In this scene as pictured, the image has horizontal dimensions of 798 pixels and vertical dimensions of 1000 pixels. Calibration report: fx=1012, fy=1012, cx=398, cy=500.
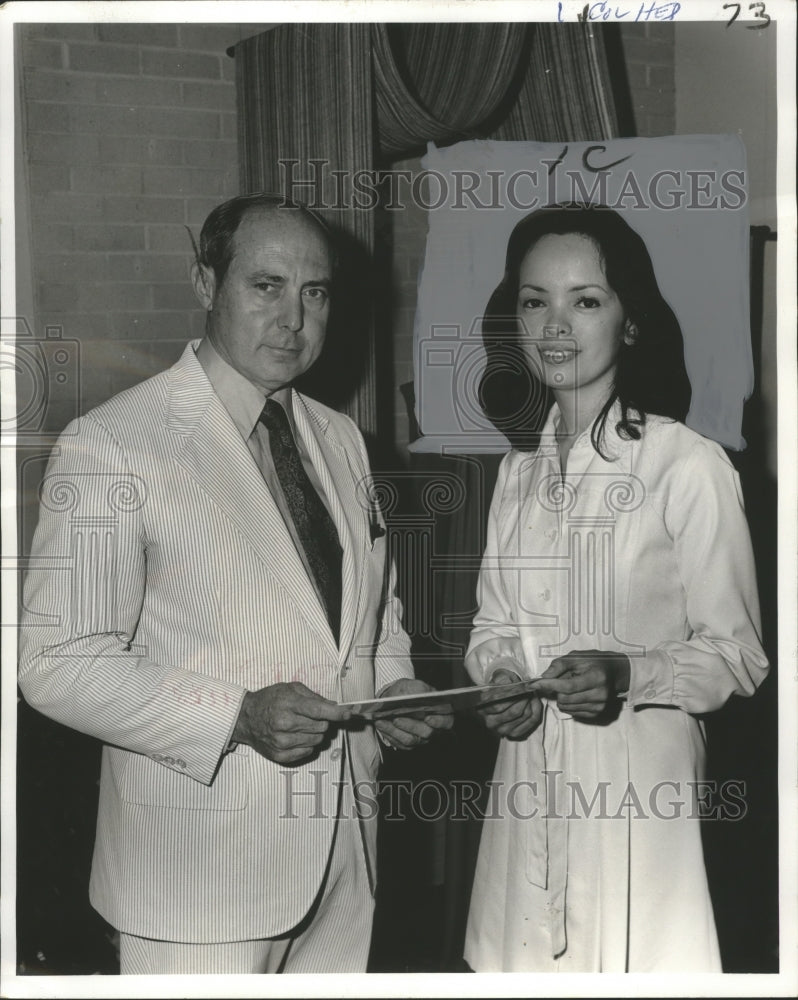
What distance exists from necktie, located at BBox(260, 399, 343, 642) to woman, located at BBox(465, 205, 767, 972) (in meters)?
0.32

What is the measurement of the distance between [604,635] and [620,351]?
0.53 metres

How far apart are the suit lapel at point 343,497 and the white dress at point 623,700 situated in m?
0.30

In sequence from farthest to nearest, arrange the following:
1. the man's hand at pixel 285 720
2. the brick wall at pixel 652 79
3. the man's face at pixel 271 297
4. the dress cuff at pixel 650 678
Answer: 1. the brick wall at pixel 652 79
2. the dress cuff at pixel 650 678
3. the man's face at pixel 271 297
4. the man's hand at pixel 285 720

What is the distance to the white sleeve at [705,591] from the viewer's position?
181cm

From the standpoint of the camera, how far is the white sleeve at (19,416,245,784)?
5.24 ft

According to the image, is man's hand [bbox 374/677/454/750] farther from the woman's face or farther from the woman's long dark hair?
the woman's face

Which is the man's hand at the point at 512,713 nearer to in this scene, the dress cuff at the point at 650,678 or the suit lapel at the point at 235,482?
the dress cuff at the point at 650,678

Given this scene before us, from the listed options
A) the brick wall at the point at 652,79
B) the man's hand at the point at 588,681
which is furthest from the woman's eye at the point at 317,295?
the brick wall at the point at 652,79

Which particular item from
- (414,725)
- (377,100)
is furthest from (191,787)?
(377,100)

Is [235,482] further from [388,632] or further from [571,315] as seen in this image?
[571,315]

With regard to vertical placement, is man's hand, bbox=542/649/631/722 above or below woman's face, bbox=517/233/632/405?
below

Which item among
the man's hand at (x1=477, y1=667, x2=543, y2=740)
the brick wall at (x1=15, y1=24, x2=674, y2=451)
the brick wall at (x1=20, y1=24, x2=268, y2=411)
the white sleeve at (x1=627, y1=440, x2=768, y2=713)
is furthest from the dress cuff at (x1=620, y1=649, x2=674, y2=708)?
the brick wall at (x1=20, y1=24, x2=268, y2=411)

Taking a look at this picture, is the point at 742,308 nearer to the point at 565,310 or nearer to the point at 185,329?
the point at 565,310

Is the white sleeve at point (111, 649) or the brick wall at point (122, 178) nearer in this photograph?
the white sleeve at point (111, 649)
